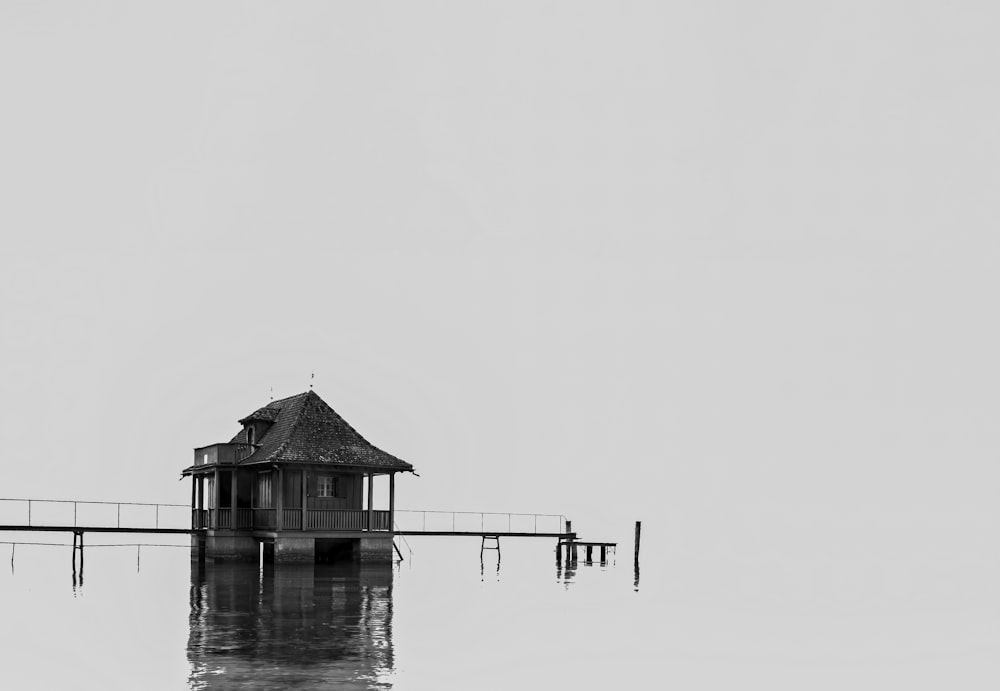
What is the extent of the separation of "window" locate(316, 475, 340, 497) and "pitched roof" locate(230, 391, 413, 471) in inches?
55.8

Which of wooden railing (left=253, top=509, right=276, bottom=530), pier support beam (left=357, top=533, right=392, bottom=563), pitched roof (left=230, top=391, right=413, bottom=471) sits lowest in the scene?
pier support beam (left=357, top=533, right=392, bottom=563)

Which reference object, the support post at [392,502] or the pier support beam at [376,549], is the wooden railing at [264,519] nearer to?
the pier support beam at [376,549]

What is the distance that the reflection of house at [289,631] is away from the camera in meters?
19.9

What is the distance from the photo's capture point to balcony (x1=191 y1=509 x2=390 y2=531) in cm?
4975

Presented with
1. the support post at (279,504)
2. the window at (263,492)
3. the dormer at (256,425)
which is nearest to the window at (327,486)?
the support post at (279,504)

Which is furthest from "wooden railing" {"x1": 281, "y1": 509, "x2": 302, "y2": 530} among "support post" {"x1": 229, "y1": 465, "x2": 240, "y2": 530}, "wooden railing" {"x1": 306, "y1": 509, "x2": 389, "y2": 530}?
"support post" {"x1": 229, "y1": 465, "x2": 240, "y2": 530}

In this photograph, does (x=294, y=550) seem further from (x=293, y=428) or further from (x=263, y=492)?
(x=293, y=428)

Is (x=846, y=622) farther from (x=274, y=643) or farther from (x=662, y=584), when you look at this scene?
(x=274, y=643)

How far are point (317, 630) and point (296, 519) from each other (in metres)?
24.1

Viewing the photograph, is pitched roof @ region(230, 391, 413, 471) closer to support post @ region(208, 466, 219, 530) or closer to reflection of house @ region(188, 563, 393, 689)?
support post @ region(208, 466, 219, 530)

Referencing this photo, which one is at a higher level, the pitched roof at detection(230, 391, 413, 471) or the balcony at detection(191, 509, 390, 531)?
the pitched roof at detection(230, 391, 413, 471)

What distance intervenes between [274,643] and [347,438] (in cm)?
2917

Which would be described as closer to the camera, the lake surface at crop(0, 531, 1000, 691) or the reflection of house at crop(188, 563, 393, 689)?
the reflection of house at crop(188, 563, 393, 689)

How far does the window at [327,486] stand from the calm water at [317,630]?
3.86 m
